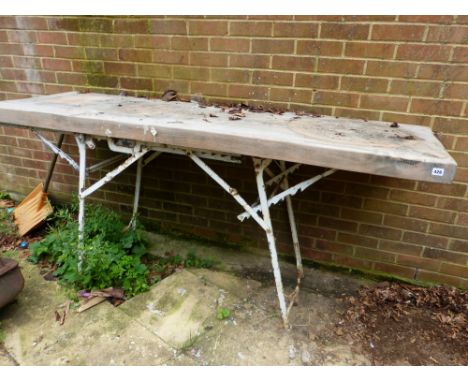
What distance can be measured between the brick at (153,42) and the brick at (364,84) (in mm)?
1354

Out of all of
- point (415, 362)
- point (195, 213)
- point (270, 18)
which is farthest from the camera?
point (195, 213)

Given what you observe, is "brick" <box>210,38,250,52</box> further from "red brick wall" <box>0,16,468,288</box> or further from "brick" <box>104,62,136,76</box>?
"brick" <box>104,62,136,76</box>

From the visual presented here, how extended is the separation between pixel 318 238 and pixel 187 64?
1.73m

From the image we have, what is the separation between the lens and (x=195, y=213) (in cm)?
319

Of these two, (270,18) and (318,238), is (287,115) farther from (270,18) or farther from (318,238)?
(318,238)

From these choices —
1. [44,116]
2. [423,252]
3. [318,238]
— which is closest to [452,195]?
[423,252]

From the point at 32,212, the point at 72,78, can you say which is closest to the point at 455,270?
the point at 72,78

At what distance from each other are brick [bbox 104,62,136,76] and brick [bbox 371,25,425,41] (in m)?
1.84

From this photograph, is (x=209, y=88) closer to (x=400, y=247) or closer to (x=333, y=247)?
(x=333, y=247)

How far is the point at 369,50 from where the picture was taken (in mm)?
2275

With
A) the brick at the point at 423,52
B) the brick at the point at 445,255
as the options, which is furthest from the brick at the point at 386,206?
the brick at the point at 423,52

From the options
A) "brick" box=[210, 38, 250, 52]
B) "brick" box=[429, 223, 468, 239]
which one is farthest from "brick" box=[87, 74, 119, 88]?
"brick" box=[429, 223, 468, 239]

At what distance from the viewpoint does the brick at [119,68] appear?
2889 millimetres

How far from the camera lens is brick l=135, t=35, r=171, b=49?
271cm
